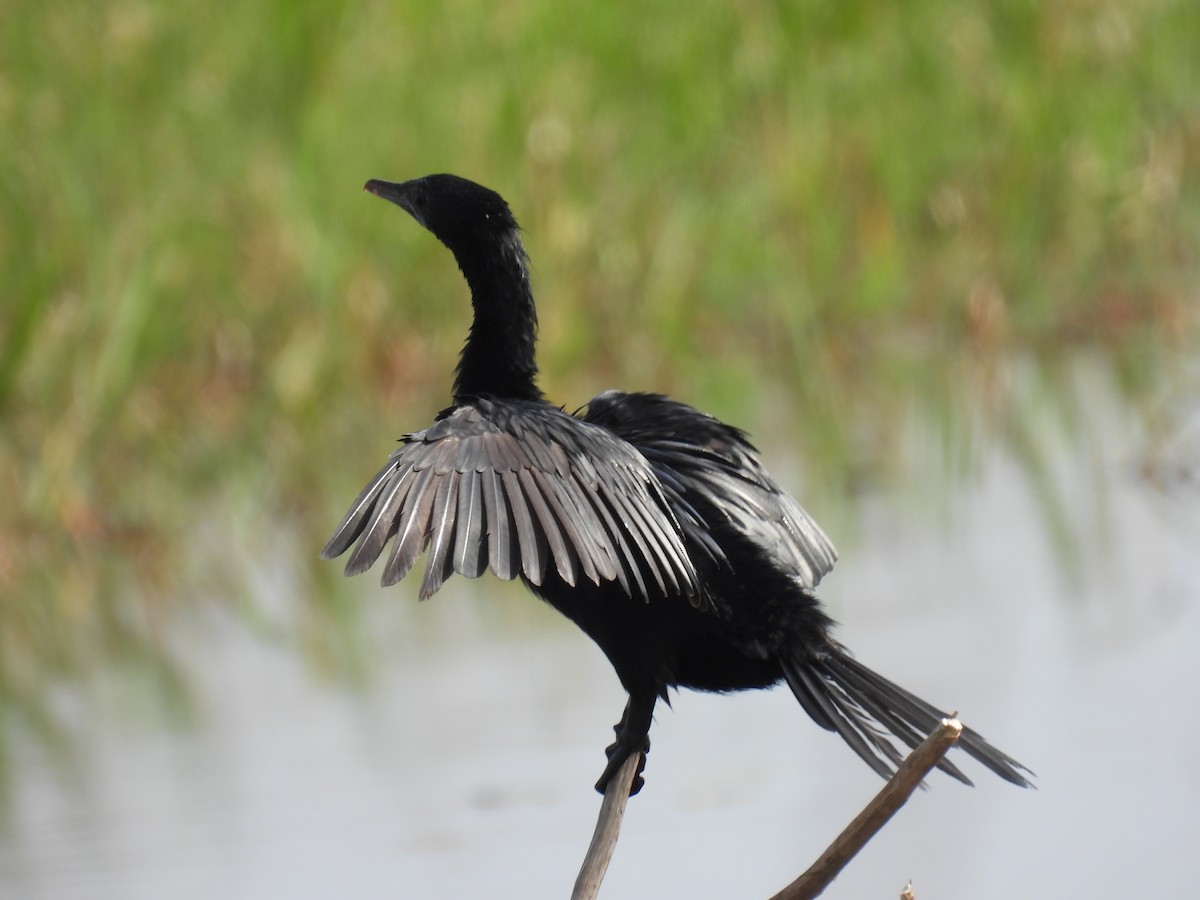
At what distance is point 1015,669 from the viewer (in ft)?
18.9

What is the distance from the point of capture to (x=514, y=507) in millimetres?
3098

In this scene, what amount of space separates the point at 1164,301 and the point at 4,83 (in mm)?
5055

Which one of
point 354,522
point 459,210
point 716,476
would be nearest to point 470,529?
point 354,522

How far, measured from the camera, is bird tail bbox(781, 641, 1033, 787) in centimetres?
348

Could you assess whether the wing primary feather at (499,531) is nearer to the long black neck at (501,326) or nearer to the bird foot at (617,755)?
the bird foot at (617,755)

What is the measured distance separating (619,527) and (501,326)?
72 cm

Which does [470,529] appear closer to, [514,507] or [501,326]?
[514,507]

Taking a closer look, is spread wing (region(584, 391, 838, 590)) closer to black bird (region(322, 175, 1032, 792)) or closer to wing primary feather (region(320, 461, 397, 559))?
black bird (region(322, 175, 1032, 792))

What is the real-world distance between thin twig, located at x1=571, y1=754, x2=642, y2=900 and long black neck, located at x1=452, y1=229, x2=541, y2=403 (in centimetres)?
74

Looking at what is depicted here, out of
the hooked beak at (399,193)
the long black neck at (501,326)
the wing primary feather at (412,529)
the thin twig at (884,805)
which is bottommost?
the thin twig at (884,805)

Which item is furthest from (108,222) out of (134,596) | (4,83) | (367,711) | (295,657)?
(367,711)

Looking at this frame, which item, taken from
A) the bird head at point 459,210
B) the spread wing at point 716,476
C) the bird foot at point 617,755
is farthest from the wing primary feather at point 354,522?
the bird head at point 459,210

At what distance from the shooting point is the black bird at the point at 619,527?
10.0 ft

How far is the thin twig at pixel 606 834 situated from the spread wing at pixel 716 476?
0.42 metres
